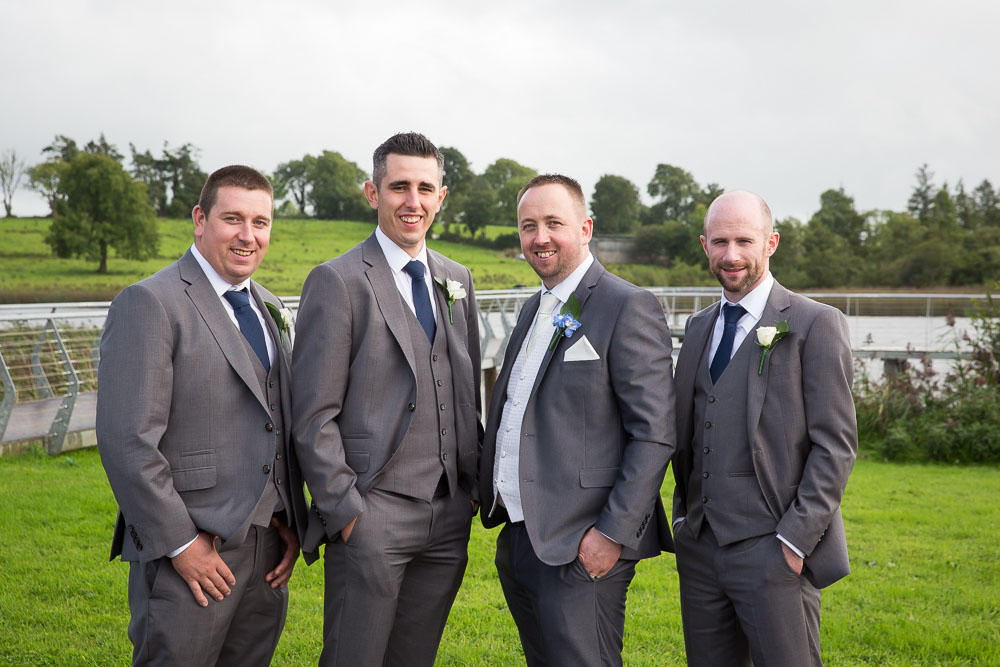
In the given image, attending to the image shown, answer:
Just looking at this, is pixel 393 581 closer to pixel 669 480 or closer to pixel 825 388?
pixel 825 388

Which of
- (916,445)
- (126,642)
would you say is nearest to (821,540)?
(126,642)

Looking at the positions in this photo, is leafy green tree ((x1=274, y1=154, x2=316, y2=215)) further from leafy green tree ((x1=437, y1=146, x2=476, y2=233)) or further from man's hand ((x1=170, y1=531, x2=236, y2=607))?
man's hand ((x1=170, y1=531, x2=236, y2=607))

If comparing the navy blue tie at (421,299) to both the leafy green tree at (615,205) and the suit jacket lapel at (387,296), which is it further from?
the leafy green tree at (615,205)

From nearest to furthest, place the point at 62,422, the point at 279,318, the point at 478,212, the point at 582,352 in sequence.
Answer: the point at 582,352 → the point at 279,318 → the point at 62,422 → the point at 478,212

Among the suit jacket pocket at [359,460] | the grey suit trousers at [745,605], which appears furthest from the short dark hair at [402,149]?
the grey suit trousers at [745,605]

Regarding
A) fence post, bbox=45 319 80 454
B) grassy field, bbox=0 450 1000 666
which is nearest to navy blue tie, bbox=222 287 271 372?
grassy field, bbox=0 450 1000 666

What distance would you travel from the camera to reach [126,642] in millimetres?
4906

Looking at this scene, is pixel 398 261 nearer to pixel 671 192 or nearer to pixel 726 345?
pixel 726 345

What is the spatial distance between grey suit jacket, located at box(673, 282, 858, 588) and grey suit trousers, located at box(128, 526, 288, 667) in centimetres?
207

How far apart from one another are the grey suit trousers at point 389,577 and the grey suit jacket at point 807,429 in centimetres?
137

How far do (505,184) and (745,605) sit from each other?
77705mm

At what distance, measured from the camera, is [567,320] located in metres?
3.44

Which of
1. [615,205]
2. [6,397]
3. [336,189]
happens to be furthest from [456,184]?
[6,397]

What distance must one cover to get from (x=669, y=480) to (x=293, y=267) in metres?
39.9
